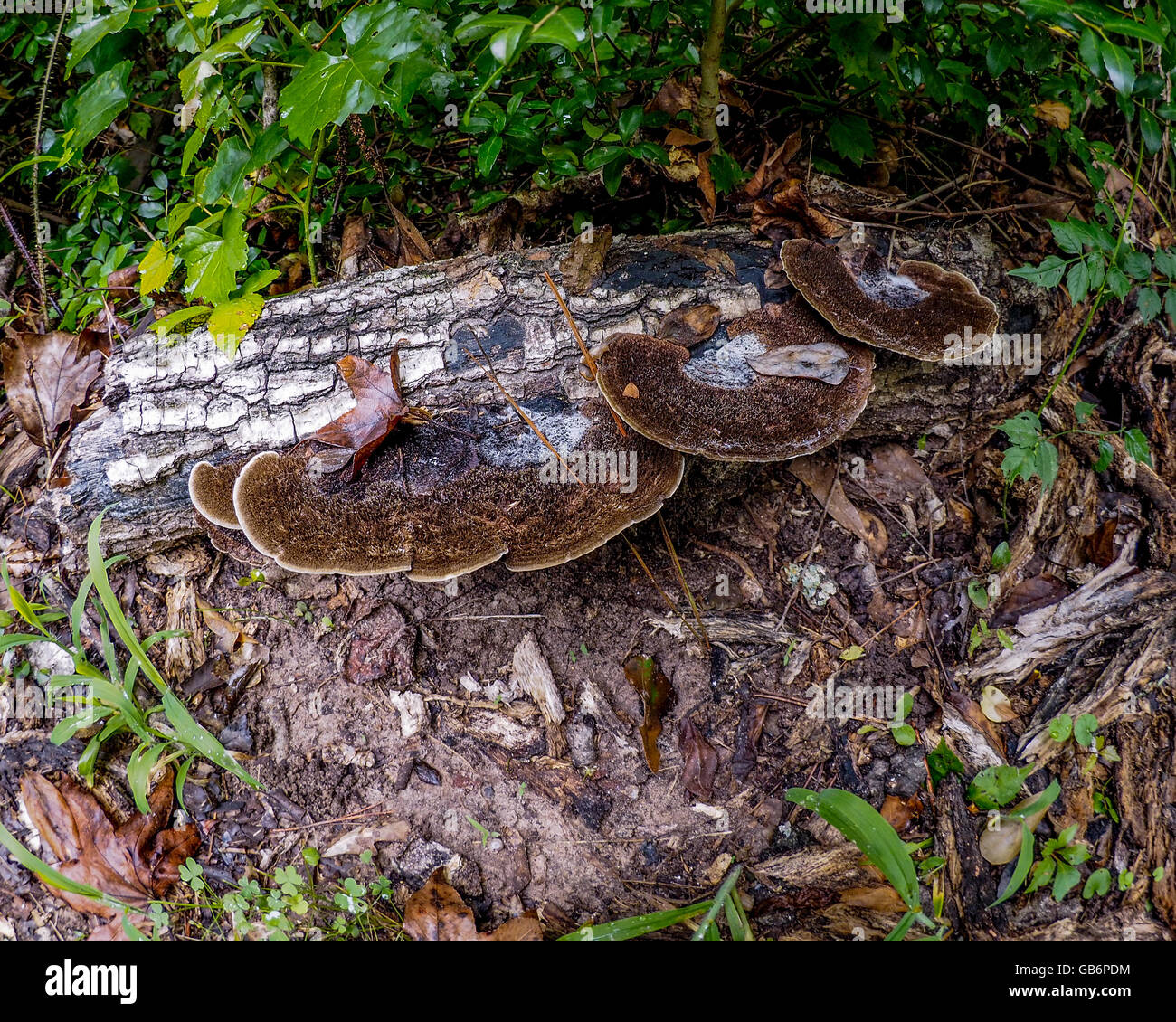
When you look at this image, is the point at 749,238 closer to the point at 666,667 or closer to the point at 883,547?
the point at 883,547

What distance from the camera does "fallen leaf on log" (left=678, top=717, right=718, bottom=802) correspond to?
296cm

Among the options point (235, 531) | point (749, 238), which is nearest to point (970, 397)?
point (749, 238)

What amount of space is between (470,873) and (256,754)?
3.54 ft

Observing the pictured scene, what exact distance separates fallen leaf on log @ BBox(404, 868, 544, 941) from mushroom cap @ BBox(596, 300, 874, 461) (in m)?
1.98

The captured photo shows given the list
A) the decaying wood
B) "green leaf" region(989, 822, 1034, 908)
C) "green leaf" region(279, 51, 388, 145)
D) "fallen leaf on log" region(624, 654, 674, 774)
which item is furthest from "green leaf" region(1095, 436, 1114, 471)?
"green leaf" region(279, 51, 388, 145)

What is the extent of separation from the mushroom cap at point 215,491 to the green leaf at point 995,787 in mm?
3127

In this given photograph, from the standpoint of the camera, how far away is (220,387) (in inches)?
112

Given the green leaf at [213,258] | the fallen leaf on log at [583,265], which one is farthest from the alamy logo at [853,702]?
the green leaf at [213,258]

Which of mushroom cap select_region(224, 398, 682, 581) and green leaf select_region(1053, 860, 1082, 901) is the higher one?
mushroom cap select_region(224, 398, 682, 581)

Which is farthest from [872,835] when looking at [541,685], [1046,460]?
[1046,460]

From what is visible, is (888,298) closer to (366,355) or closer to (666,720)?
(666,720)

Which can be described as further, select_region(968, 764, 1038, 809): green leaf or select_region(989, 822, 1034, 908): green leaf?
select_region(968, 764, 1038, 809): green leaf
